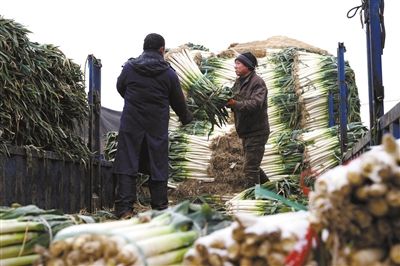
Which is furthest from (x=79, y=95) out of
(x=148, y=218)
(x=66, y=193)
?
(x=148, y=218)

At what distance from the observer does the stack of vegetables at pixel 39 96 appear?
6.49 metres

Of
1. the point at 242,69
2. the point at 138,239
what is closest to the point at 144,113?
the point at 242,69

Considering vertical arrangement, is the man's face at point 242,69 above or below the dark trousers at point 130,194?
above

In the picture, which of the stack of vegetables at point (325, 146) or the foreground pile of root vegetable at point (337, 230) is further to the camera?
the stack of vegetables at point (325, 146)

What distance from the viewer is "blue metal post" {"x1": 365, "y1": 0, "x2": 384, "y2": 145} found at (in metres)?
5.66

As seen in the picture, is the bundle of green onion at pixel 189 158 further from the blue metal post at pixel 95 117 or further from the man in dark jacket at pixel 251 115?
the blue metal post at pixel 95 117

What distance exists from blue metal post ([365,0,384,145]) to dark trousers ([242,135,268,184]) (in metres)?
3.14

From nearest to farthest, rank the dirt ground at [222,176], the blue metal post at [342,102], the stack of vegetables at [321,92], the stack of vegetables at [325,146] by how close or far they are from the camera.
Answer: the dirt ground at [222,176]
the blue metal post at [342,102]
the stack of vegetables at [325,146]
the stack of vegetables at [321,92]

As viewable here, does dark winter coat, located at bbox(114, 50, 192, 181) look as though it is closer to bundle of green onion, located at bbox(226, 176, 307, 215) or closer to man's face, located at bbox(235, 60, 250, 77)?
bundle of green onion, located at bbox(226, 176, 307, 215)

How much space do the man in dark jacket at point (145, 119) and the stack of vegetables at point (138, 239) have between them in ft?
14.4

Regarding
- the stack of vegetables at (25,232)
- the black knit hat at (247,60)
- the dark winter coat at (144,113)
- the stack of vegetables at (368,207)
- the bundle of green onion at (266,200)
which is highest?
the black knit hat at (247,60)

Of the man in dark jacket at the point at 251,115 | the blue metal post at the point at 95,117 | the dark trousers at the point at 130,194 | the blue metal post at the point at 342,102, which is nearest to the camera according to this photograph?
the dark trousers at the point at 130,194

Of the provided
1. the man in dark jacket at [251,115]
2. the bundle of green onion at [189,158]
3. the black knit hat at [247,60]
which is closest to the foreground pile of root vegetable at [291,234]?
the man in dark jacket at [251,115]

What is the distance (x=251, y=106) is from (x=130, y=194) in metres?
2.23
